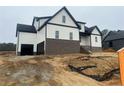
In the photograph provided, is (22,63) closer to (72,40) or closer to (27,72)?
(27,72)

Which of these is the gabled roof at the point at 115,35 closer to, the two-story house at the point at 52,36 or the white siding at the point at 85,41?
the white siding at the point at 85,41

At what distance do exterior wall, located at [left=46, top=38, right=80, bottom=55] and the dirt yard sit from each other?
5.35 metres

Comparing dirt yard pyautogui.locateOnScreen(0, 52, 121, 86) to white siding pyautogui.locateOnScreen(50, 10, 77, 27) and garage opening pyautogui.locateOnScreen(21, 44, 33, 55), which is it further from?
garage opening pyautogui.locateOnScreen(21, 44, 33, 55)

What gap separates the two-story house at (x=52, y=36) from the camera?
25.7 meters

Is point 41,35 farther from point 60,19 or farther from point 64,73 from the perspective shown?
point 64,73

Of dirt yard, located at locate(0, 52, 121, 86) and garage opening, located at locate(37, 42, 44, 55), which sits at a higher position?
garage opening, located at locate(37, 42, 44, 55)

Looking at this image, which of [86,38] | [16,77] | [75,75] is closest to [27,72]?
[16,77]

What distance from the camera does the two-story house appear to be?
1011 inches

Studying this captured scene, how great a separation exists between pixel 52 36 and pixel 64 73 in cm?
1019

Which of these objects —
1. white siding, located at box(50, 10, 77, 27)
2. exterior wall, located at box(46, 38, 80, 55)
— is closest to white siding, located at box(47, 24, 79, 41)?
exterior wall, located at box(46, 38, 80, 55)

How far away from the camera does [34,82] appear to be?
13930 mm

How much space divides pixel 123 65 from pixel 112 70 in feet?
21.6

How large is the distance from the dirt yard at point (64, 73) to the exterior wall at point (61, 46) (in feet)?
17.5

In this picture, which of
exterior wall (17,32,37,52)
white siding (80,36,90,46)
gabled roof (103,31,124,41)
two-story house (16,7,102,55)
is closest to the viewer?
two-story house (16,7,102,55)
